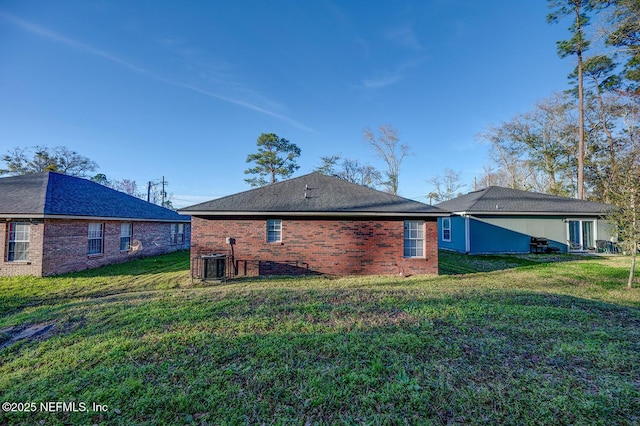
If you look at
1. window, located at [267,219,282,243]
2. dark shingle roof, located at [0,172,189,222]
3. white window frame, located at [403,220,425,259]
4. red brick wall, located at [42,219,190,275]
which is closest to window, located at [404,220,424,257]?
white window frame, located at [403,220,425,259]

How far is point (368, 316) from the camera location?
494cm

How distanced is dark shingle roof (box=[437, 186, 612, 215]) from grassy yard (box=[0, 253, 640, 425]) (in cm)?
995

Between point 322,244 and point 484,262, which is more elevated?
point 322,244

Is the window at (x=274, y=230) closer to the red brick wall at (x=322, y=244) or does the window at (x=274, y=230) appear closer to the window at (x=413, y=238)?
the red brick wall at (x=322, y=244)

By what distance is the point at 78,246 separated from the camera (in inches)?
428

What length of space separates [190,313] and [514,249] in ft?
58.2

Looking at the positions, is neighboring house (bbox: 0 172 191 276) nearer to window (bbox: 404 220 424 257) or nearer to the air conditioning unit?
the air conditioning unit

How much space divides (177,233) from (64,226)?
8739 mm

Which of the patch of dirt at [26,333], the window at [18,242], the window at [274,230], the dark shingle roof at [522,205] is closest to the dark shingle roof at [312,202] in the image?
the window at [274,230]

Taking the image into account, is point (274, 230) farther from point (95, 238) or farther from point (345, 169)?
point (345, 169)

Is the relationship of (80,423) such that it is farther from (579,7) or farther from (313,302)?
(579,7)

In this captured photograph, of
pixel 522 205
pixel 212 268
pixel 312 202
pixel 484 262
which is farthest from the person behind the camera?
pixel 522 205

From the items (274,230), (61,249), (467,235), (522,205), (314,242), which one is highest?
(522,205)

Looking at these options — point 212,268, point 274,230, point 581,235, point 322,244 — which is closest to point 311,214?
point 322,244
